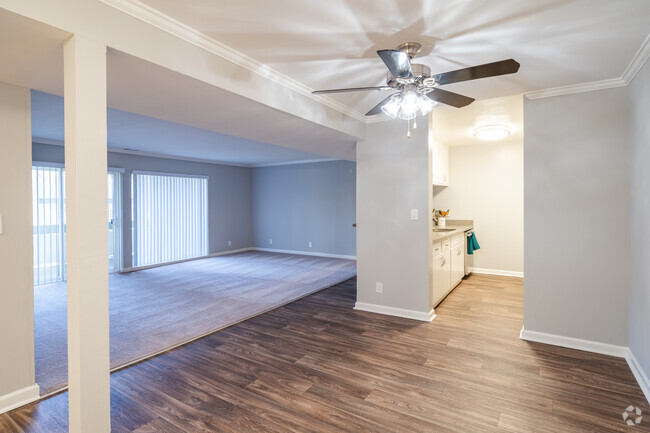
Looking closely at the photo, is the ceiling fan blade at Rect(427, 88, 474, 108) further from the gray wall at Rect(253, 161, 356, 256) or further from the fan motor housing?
the gray wall at Rect(253, 161, 356, 256)

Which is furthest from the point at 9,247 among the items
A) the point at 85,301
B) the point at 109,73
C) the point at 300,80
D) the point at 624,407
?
the point at 624,407

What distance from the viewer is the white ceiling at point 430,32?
74.2 inches

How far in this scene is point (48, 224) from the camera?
5957 millimetres

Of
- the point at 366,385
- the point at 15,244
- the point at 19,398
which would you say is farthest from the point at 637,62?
the point at 19,398

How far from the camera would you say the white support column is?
5.41 feet

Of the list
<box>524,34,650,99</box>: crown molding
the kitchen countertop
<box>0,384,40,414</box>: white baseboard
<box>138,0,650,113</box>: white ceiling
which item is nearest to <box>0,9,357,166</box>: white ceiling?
<box>138,0,650,113</box>: white ceiling

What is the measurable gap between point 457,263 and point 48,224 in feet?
22.6

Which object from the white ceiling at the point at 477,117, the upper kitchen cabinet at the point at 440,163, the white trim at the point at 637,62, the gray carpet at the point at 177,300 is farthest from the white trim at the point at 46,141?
the white trim at the point at 637,62

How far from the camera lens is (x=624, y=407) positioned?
7.46ft

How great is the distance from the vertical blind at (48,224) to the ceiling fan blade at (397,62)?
6.44 m

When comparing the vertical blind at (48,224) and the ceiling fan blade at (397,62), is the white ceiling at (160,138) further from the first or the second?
the ceiling fan blade at (397,62)

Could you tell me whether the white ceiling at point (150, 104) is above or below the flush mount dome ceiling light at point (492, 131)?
below

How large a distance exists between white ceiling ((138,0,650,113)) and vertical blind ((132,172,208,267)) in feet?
19.2
